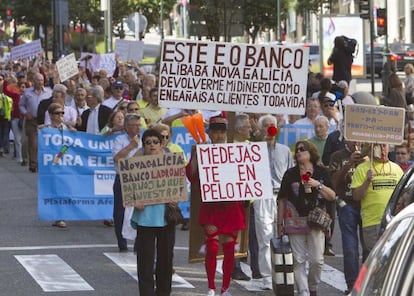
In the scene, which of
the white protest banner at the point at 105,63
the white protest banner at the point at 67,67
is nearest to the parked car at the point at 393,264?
the white protest banner at the point at 67,67

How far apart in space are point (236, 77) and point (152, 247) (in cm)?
194

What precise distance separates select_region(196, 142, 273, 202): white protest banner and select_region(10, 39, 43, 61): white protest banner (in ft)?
79.3

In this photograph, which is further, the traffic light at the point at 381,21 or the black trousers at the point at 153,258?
the traffic light at the point at 381,21

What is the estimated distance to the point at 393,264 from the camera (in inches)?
198

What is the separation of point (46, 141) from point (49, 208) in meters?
0.92

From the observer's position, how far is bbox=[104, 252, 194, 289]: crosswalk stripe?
41.9ft

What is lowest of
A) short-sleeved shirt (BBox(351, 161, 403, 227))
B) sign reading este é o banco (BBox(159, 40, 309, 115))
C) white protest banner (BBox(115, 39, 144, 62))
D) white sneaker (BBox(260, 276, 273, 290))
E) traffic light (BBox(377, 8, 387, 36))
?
white sneaker (BBox(260, 276, 273, 290))

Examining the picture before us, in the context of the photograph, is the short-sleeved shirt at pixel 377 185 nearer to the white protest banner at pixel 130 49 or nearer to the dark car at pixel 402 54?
the white protest banner at pixel 130 49

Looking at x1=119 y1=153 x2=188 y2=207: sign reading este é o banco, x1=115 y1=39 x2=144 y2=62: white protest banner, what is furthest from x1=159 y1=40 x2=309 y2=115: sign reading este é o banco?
x1=115 y1=39 x2=144 y2=62: white protest banner

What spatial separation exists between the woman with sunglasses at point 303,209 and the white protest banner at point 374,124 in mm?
730

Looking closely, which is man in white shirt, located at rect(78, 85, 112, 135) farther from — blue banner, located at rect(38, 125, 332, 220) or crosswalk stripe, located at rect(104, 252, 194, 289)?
crosswalk stripe, located at rect(104, 252, 194, 289)

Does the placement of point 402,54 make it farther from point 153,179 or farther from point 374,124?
point 153,179

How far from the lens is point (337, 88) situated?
21.0 meters

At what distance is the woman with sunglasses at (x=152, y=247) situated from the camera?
445 inches
